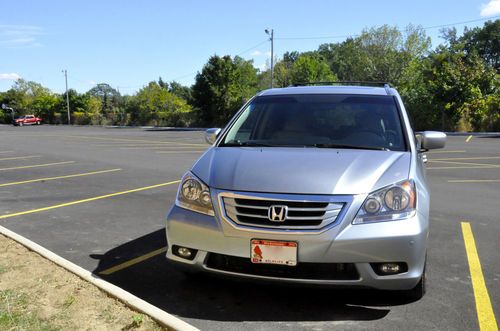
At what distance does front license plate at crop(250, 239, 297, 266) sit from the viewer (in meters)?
3.12

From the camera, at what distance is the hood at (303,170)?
323 centimetres

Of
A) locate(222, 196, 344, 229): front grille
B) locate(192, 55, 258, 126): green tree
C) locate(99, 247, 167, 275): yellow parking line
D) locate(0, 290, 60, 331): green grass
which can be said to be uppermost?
locate(192, 55, 258, 126): green tree

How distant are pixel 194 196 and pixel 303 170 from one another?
2.78 feet

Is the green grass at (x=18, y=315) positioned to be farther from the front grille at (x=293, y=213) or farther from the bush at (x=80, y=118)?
the bush at (x=80, y=118)

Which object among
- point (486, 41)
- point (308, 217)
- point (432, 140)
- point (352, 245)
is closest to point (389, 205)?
Answer: point (352, 245)

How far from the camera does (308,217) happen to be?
3.12 meters

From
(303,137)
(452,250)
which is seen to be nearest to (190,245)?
(303,137)

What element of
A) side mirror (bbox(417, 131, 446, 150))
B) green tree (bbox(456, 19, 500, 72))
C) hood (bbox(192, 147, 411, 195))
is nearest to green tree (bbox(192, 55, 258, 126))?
→ side mirror (bbox(417, 131, 446, 150))

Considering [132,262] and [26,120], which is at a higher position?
[26,120]

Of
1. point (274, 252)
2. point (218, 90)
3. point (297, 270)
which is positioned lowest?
point (297, 270)

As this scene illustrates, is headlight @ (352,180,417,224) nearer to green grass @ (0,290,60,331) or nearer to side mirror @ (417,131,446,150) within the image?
side mirror @ (417,131,446,150)

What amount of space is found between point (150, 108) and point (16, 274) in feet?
172

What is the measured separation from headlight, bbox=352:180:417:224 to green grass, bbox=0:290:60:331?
87.6 inches

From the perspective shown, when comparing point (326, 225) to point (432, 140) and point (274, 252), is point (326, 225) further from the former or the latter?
point (432, 140)
